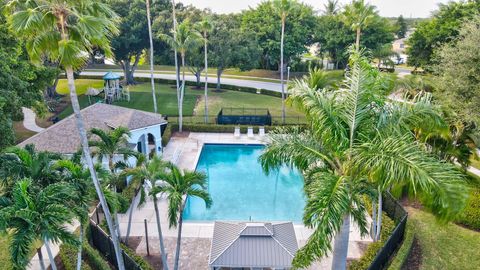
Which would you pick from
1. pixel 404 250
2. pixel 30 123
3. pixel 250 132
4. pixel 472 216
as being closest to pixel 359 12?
pixel 250 132

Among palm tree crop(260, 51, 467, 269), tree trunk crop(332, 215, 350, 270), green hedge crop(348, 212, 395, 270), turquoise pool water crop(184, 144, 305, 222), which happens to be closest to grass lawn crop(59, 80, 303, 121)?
turquoise pool water crop(184, 144, 305, 222)

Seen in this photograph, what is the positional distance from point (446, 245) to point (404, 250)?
261 cm

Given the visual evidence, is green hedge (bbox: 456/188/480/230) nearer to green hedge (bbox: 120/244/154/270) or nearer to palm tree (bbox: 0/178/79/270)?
green hedge (bbox: 120/244/154/270)

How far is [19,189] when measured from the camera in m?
8.16

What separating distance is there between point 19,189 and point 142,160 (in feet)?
15.3

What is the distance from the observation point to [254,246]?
11828 millimetres

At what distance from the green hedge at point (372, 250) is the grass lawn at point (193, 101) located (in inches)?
666

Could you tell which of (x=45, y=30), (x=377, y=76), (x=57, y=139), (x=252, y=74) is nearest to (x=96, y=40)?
(x=45, y=30)

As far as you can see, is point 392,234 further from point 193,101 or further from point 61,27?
point 193,101

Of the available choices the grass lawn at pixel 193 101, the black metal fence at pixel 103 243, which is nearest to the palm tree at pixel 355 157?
the black metal fence at pixel 103 243

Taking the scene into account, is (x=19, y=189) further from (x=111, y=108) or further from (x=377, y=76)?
(x=111, y=108)

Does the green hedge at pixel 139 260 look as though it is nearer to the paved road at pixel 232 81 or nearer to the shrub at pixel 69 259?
the shrub at pixel 69 259

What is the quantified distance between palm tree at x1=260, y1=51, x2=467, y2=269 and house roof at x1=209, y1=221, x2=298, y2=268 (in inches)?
77.9

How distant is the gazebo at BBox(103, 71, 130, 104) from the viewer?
34.7 meters
